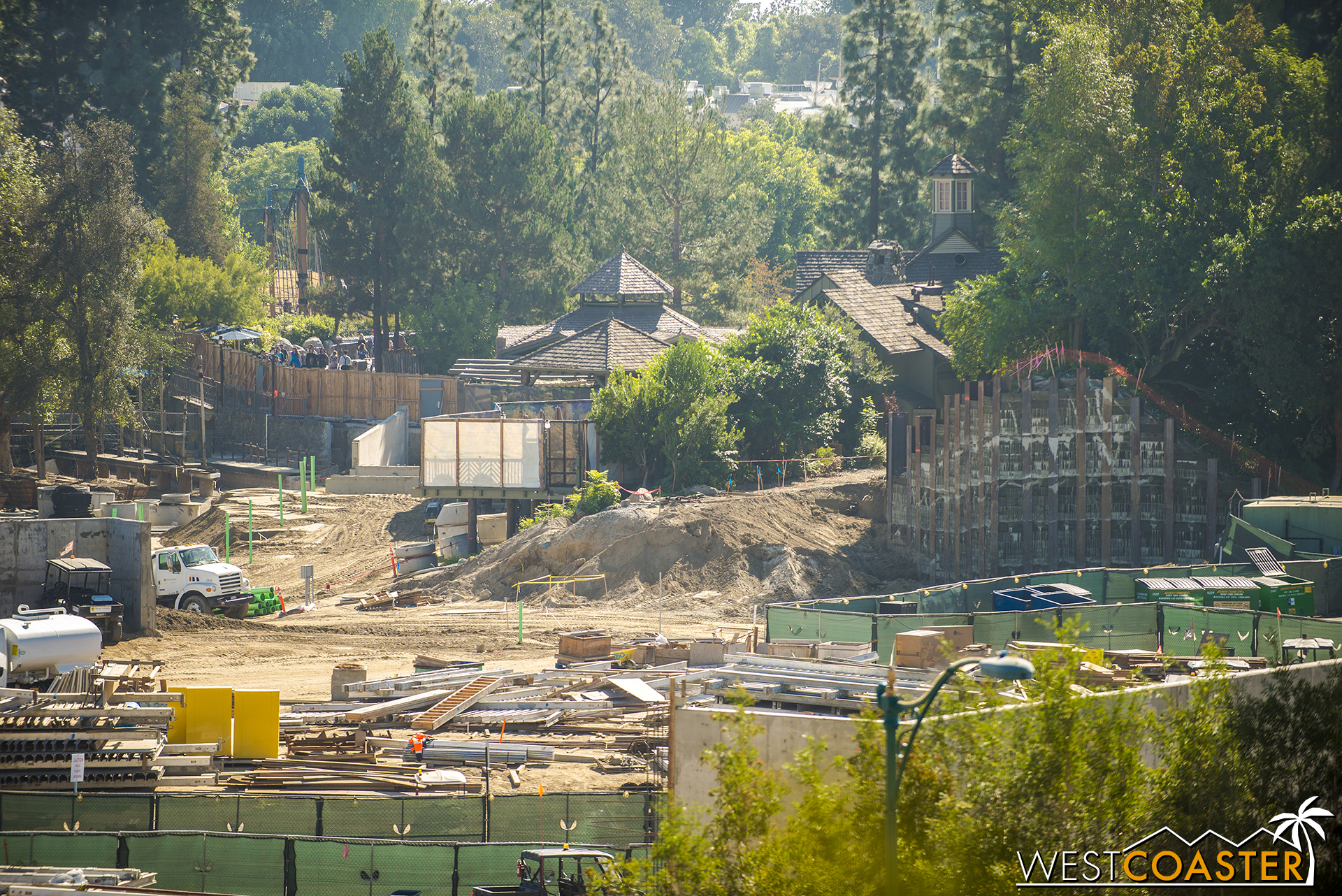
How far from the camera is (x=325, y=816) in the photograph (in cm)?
1891

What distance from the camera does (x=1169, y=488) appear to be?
123 feet

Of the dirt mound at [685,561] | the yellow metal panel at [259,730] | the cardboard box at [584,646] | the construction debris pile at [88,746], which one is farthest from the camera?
the dirt mound at [685,561]

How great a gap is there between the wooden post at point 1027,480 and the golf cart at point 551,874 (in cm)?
2442

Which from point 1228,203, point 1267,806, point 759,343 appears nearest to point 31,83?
point 759,343

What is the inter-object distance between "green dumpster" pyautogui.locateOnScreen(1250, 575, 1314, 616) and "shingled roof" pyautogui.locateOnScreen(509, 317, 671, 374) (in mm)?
26232

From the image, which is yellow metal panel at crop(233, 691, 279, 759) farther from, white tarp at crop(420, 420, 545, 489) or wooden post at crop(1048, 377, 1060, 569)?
wooden post at crop(1048, 377, 1060, 569)

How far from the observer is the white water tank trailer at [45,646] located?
28359 mm

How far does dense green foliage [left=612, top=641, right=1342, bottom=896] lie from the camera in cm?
1244

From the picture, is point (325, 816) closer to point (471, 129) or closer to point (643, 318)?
point (643, 318)

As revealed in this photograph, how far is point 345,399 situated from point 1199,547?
41.5 metres

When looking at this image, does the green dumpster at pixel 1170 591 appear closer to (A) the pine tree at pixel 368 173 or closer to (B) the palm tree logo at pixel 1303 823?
(B) the palm tree logo at pixel 1303 823

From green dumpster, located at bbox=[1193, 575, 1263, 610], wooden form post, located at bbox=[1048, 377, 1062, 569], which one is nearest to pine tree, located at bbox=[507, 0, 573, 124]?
wooden form post, located at bbox=[1048, 377, 1062, 569]

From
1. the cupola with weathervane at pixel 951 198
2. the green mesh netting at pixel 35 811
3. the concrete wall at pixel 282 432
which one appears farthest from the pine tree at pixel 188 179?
the green mesh netting at pixel 35 811

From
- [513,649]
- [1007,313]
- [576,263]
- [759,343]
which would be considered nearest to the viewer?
[513,649]
